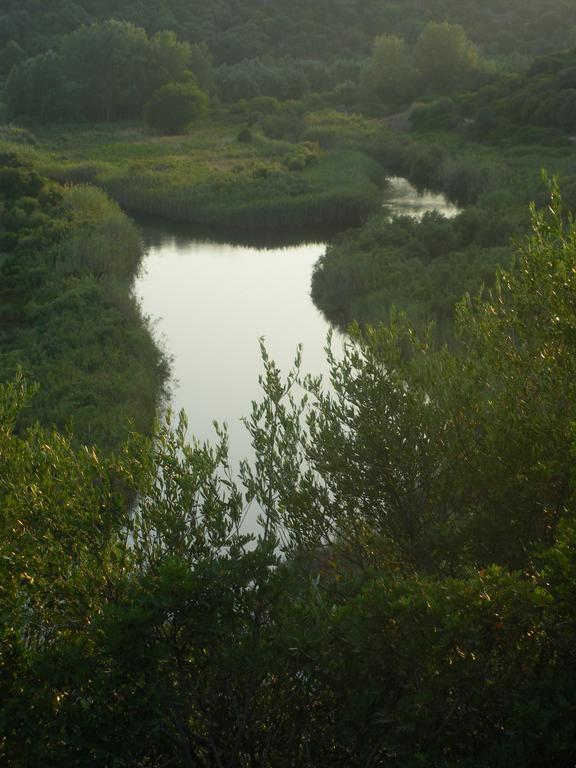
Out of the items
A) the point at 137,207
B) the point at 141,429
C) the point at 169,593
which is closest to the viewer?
the point at 169,593

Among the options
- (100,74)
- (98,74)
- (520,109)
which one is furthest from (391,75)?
(98,74)

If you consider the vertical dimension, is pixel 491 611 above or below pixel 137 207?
below

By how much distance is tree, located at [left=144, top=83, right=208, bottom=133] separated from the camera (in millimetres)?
77688

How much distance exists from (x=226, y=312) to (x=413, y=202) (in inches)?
767

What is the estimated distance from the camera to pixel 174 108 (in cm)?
7762

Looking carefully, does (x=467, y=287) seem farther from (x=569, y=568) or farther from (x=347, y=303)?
(x=569, y=568)

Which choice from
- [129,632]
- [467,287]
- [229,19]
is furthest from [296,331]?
[229,19]

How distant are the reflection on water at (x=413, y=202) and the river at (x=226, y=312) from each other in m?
0.11

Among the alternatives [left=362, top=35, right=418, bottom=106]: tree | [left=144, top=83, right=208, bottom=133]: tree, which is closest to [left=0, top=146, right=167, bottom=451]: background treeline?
[left=144, top=83, right=208, bottom=133]: tree

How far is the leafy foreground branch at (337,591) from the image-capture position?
8.69m

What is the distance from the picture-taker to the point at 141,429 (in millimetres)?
23656

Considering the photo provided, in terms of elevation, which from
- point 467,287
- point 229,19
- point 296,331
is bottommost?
point 467,287

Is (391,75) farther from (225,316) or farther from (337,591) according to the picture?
(337,591)

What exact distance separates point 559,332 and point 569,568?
4530 mm
